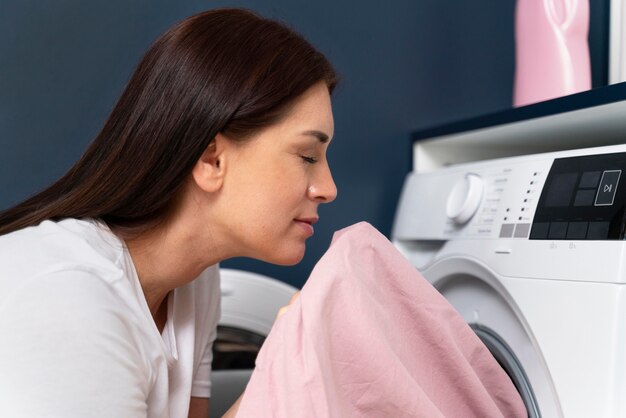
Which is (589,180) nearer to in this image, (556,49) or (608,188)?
(608,188)

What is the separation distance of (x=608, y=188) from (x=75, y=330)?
678mm

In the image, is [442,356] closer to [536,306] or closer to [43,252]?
[536,306]

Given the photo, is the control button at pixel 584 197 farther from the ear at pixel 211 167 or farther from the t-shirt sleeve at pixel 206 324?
the t-shirt sleeve at pixel 206 324

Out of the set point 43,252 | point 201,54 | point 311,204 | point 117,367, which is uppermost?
point 201,54

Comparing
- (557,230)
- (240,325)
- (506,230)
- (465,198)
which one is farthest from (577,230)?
(240,325)

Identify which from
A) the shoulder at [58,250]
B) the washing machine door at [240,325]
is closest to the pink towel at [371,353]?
the shoulder at [58,250]

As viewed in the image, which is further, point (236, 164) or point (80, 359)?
point (236, 164)

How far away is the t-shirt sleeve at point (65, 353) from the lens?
29.8 inches

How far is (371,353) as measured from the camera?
847 millimetres

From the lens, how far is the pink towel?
0.81 m

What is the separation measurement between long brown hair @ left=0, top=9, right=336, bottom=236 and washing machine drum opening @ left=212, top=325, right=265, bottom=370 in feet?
1.86

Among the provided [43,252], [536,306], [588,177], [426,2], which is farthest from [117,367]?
[426,2]

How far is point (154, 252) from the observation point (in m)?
1.05

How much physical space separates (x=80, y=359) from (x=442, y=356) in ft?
1.46
